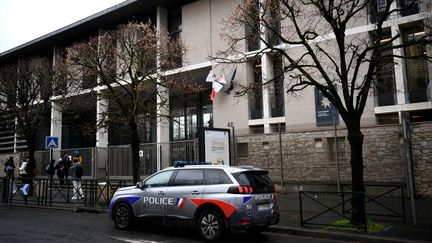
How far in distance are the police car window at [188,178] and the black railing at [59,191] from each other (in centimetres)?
631

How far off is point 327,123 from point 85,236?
12933mm

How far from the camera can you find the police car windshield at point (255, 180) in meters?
9.05

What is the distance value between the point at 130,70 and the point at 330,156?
31.4 feet

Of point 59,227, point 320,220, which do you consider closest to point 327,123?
point 320,220

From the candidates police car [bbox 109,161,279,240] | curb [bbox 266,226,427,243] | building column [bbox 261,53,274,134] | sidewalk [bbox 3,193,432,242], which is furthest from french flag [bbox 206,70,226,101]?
curb [bbox 266,226,427,243]

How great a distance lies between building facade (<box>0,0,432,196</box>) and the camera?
16.4 metres

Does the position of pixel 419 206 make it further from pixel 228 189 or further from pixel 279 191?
pixel 228 189

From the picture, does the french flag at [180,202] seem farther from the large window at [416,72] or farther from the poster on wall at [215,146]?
the large window at [416,72]

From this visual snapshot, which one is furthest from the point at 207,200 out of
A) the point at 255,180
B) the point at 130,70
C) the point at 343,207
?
the point at 130,70

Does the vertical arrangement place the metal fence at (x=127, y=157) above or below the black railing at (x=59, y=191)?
above

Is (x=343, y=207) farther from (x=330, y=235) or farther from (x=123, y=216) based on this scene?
(x=123, y=216)

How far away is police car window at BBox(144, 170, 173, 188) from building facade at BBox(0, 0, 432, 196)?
4.45 meters

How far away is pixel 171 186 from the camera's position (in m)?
9.95

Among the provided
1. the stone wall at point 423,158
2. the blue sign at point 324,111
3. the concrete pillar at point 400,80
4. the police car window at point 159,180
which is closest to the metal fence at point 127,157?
the blue sign at point 324,111
